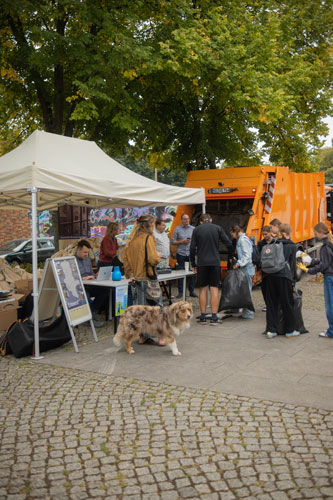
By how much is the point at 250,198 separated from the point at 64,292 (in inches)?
262

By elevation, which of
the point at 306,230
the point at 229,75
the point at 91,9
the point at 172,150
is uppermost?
the point at 91,9

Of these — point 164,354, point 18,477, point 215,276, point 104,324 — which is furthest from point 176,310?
point 18,477

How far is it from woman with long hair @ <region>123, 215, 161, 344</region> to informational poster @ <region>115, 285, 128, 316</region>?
28 centimetres

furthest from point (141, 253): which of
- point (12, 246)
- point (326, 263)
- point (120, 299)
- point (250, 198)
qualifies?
point (12, 246)

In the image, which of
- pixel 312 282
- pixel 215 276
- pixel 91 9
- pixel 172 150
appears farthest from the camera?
pixel 172 150

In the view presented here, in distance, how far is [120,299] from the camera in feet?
25.8

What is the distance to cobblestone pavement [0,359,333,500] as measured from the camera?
3.41 meters

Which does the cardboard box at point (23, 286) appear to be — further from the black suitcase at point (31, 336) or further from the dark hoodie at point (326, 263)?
the dark hoodie at point (326, 263)

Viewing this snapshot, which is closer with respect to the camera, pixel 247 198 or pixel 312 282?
pixel 247 198

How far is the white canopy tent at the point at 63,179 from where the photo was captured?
6859 millimetres

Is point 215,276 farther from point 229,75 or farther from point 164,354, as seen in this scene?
point 229,75

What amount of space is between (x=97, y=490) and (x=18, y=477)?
0.63 meters

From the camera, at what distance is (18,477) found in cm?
360

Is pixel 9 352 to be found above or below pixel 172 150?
below
